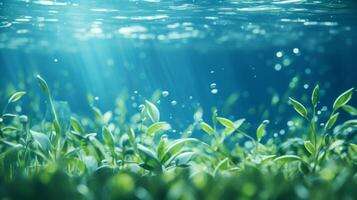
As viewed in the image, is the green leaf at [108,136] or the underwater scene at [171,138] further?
the green leaf at [108,136]

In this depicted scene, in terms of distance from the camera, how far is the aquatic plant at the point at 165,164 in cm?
245

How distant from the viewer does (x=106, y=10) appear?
14352 millimetres

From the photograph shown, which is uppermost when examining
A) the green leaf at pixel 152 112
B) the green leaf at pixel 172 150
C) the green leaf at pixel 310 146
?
the green leaf at pixel 152 112

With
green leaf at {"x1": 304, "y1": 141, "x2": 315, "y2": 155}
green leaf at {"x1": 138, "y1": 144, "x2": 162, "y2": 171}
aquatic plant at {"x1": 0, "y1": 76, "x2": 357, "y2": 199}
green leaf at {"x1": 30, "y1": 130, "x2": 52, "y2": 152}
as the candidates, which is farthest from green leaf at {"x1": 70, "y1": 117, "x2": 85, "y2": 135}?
green leaf at {"x1": 304, "y1": 141, "x2": 315, "y2": 155}

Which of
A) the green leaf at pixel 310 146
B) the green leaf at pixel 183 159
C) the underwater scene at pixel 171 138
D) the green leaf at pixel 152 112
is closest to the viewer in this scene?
the underwater scene at pixel 171 138

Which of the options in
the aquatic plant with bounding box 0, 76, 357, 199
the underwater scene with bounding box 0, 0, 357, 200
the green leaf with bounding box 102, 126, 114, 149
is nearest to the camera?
the aquatic plant with bounding box 0, 76, 357, 199

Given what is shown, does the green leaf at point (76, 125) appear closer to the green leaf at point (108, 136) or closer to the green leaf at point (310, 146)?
the green leaf at point (108, 136)

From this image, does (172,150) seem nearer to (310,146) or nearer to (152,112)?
(152,112)

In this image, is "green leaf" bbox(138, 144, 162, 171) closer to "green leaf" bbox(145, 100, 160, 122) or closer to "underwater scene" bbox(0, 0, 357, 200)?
"underwater scene" bbox(0, 0, 357, 200)

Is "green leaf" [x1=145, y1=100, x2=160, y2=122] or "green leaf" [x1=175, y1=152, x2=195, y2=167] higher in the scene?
"green leaf" [x1=145, y1=100, x2=160, y2=122]

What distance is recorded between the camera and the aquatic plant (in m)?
2.45

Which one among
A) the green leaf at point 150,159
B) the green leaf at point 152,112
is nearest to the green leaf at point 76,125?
the green leaf at point 152,112

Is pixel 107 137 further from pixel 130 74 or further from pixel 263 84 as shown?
pixel 263 84

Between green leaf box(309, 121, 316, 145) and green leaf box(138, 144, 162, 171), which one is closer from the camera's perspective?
green leaf box(138, 144, 162, 171)
